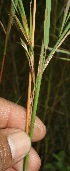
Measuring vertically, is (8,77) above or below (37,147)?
above

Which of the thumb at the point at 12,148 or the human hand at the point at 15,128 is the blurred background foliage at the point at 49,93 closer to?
the human hand at the point at 15,128

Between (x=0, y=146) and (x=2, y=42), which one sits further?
(x=2, y=42)

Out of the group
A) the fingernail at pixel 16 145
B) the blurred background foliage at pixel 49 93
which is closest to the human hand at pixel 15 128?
the fingernail at pixel 16 145

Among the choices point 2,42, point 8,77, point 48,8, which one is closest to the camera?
point 48,8

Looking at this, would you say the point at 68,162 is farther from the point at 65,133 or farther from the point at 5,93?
the point at 5,93

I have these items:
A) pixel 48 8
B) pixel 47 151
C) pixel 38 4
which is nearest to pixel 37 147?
pixel 47 151

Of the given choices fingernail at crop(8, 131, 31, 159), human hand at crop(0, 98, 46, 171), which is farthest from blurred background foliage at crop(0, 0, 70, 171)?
fingernail at crop(8, 131, 31, 159)
